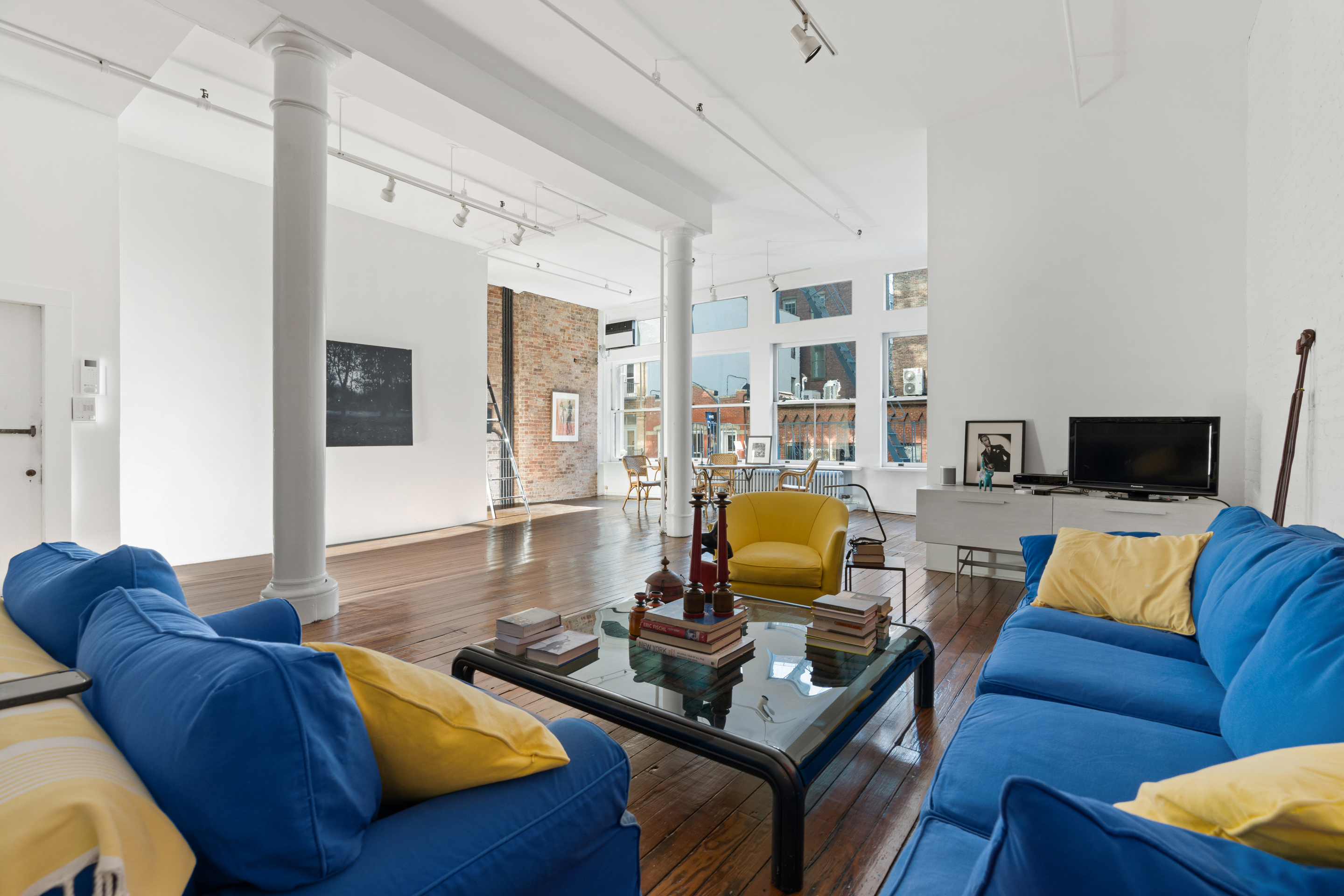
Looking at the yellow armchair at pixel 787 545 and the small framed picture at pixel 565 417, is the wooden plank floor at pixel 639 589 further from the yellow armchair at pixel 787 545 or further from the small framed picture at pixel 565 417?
the small framed picture at pixel 565 417

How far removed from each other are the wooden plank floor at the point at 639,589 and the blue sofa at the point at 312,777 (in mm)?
698

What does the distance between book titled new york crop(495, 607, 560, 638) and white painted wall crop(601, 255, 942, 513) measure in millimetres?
7379

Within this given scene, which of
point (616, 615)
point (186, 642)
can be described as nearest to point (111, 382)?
point (616, 615)

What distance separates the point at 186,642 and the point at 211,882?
1.03 feet

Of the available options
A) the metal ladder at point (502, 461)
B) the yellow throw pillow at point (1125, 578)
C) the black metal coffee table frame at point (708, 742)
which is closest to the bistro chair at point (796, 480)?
the metal ladder at point (502, 461)

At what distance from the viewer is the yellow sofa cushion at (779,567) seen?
12.1ft

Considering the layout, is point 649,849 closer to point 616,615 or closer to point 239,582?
point 616,615

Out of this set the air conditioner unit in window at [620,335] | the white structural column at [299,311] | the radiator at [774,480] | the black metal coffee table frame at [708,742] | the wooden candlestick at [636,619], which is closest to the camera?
the black metal coffee table frame at [708,742]

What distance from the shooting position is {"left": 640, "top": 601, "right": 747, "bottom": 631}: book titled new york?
90.5 inches

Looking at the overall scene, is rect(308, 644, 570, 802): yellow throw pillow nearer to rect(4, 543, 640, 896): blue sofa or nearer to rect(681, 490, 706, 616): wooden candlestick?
rect(4, 543, 640, 896): blue sofa

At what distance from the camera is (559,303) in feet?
37.1

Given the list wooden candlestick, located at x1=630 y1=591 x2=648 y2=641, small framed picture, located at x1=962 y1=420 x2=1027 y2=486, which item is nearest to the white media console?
small framed picture, located at x1=962 y1=420 x2=1027 y2=486

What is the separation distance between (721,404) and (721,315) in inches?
59.2

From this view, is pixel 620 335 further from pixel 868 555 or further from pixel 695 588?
pixel 695 588
